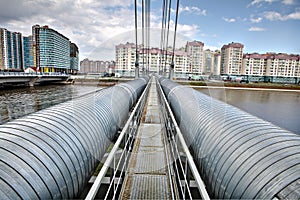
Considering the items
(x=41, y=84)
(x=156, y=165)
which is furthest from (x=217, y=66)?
(x=156, y=165)

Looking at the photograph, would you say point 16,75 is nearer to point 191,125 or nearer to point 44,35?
point 191,125

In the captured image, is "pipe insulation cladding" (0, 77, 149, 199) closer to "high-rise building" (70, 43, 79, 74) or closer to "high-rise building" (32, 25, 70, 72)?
"high-rise building" (32, 25, 70, 72)

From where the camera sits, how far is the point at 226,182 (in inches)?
53.5

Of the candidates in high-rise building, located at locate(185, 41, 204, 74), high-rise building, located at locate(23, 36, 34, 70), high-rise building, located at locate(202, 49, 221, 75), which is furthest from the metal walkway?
high-rise building, located at locate(23, 36, 34, 70)

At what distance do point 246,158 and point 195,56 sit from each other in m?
51.6

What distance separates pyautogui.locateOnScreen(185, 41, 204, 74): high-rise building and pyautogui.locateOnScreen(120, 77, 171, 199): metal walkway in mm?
45754

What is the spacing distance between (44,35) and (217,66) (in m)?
51.6

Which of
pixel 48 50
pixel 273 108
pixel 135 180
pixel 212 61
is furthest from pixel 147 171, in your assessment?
pixel 48 50

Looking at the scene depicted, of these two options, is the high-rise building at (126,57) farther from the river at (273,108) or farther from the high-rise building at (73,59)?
the river at (273,108)

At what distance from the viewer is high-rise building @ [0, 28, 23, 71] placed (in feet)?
169

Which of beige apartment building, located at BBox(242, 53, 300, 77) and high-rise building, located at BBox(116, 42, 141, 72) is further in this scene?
beige apartment building, located at BBox(242, 53, 300, 77)

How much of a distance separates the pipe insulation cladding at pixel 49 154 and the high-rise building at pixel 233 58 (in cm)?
6355

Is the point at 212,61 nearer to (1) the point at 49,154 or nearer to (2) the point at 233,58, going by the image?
(2) the point at 233,58

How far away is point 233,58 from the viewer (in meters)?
60.2
